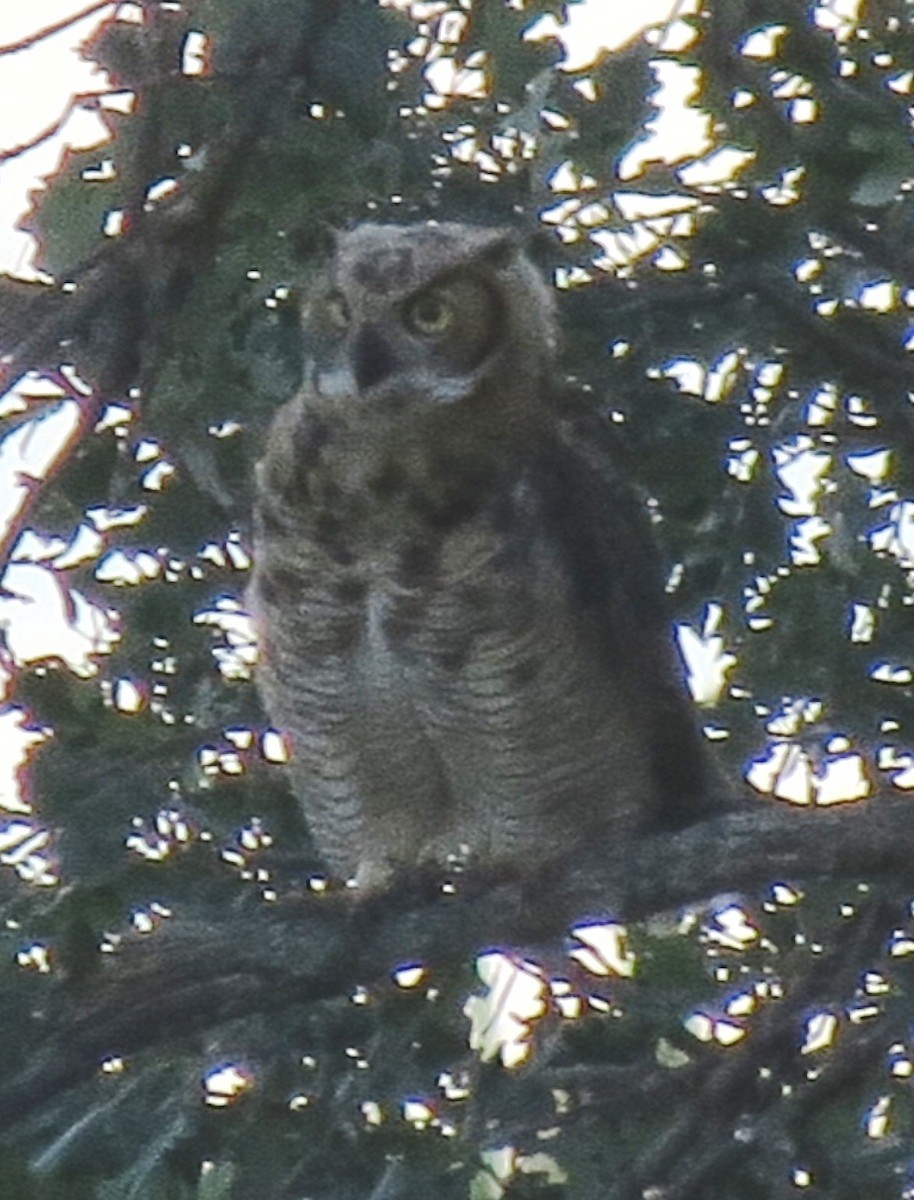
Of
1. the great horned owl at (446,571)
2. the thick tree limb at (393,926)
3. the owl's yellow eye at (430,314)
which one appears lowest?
the thick tree limb at (393,926)

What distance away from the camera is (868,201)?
2430 millimetres

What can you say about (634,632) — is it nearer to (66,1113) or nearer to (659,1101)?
(659,1101)

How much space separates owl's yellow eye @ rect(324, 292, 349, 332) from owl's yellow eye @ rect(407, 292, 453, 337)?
0.08 meters

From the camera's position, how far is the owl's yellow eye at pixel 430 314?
2951 mm

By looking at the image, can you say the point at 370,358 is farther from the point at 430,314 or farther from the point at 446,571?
the point at 446,571

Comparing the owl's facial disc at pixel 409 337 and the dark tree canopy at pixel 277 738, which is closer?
the dark tree canopy at pixel 277 738

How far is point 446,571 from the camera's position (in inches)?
117

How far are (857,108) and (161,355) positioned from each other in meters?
0.66

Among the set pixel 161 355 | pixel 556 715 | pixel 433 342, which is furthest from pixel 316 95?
pixel 556 715

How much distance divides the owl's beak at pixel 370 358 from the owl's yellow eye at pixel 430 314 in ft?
0.13

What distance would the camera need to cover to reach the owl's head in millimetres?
2832

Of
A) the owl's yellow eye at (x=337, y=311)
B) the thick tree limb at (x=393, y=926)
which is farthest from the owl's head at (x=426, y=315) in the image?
the thick tree limb at (x=393, y=926)

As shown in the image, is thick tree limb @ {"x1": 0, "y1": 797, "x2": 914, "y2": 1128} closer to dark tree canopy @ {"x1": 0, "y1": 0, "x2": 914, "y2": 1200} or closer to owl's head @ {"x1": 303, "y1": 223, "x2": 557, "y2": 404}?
dark tree canopy @ {"x1": 0, "y1": 0, "x2": 914, "y2": 1200}

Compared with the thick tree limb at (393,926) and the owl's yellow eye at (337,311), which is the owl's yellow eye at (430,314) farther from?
the thick tree limb at (393,926)
